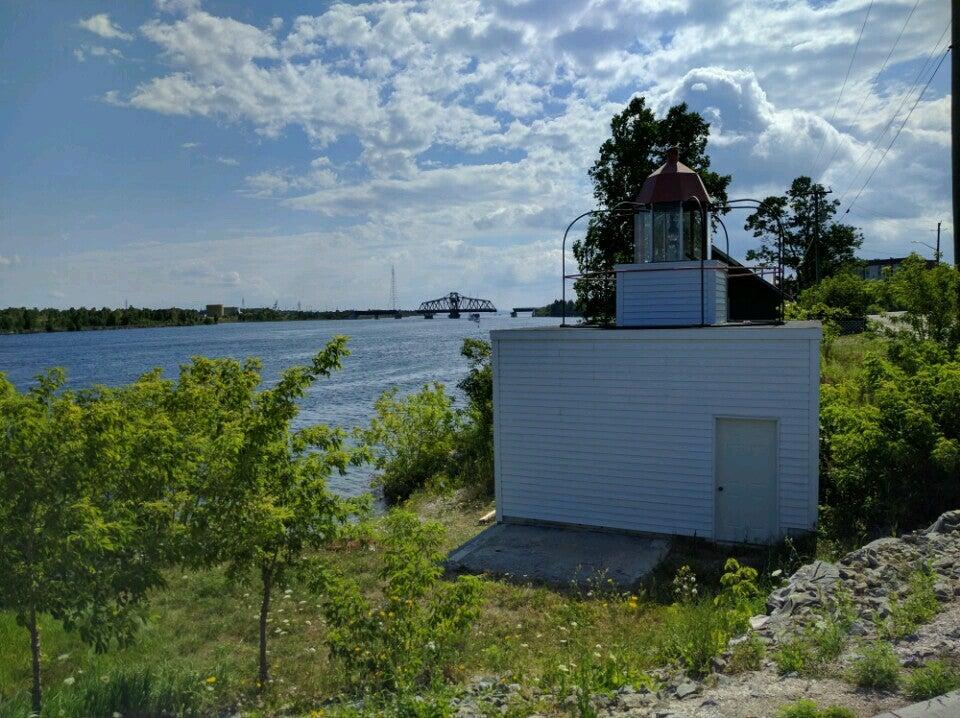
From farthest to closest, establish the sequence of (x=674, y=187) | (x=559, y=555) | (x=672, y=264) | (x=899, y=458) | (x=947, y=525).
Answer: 1. (x=674, y=187)
2. (x=672, y=264)
3. (x=559, y=555)
4. (x=899, y=458)
5. (x=947, y=525)

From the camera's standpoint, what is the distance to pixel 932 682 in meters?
4.88

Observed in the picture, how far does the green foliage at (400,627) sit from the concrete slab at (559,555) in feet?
9.95

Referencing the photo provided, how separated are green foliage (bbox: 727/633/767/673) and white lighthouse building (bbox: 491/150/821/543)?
530 cm

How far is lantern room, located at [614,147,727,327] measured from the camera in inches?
496

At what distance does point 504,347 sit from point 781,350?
4.35m

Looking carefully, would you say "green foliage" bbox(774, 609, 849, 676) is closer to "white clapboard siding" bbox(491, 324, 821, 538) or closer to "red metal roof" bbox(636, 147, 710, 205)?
"white clapboard siding" bbox(491, 324, 821, 538)

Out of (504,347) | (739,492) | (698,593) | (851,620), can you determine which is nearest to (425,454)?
(504,347)

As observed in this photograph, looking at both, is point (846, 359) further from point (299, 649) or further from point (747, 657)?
point (299, 649)

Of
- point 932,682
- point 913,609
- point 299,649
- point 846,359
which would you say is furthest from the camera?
point 846,359

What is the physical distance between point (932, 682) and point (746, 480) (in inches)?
248

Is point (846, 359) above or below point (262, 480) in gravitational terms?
above

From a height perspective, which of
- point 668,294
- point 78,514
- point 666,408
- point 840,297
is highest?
point 840,297

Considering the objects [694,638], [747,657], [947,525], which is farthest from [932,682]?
[947,525]

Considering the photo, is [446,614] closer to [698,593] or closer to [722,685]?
[722,685]
